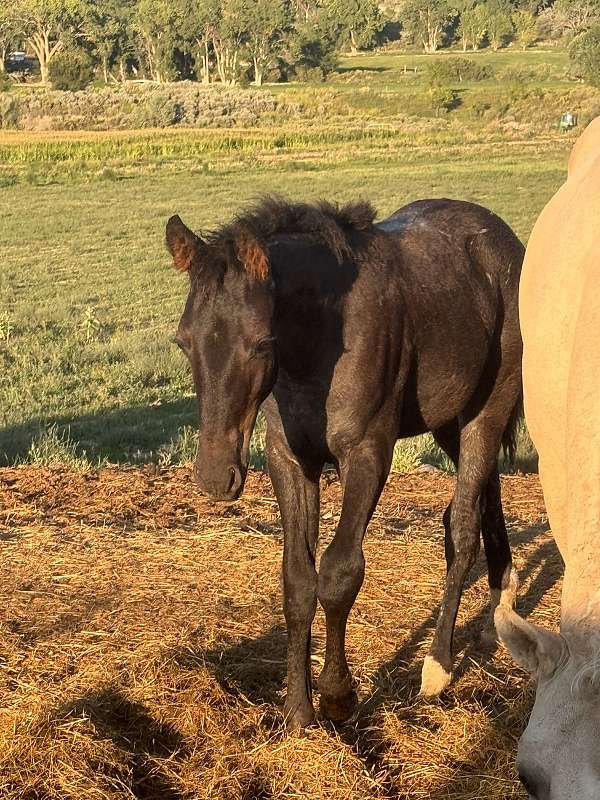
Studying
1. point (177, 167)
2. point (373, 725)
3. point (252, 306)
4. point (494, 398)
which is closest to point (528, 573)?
point (494, 398)

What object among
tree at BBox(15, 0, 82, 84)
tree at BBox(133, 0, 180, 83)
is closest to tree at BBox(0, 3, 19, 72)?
tree at BBox(15, 0, 82, 84)

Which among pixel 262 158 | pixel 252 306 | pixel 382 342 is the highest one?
pixel 252 306

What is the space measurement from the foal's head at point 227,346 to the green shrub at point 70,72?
305ft

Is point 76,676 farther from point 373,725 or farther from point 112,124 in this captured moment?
point 112,124

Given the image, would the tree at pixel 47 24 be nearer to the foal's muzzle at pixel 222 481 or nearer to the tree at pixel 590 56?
the tree at pixel 590 56

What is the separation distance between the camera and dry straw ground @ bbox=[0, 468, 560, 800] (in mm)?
4059

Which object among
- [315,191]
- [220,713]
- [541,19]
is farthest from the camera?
[541,19]

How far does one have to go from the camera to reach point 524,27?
129 metres

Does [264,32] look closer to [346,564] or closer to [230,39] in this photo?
[230,39]

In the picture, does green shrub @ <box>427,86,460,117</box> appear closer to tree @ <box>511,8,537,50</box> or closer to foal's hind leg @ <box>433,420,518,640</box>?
tree @ <box>511,8,537,50</box>

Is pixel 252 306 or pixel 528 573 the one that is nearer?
pixel 252 306

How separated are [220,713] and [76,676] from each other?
63 centimetres

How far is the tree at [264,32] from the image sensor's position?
105 meters

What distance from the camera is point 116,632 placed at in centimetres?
509
